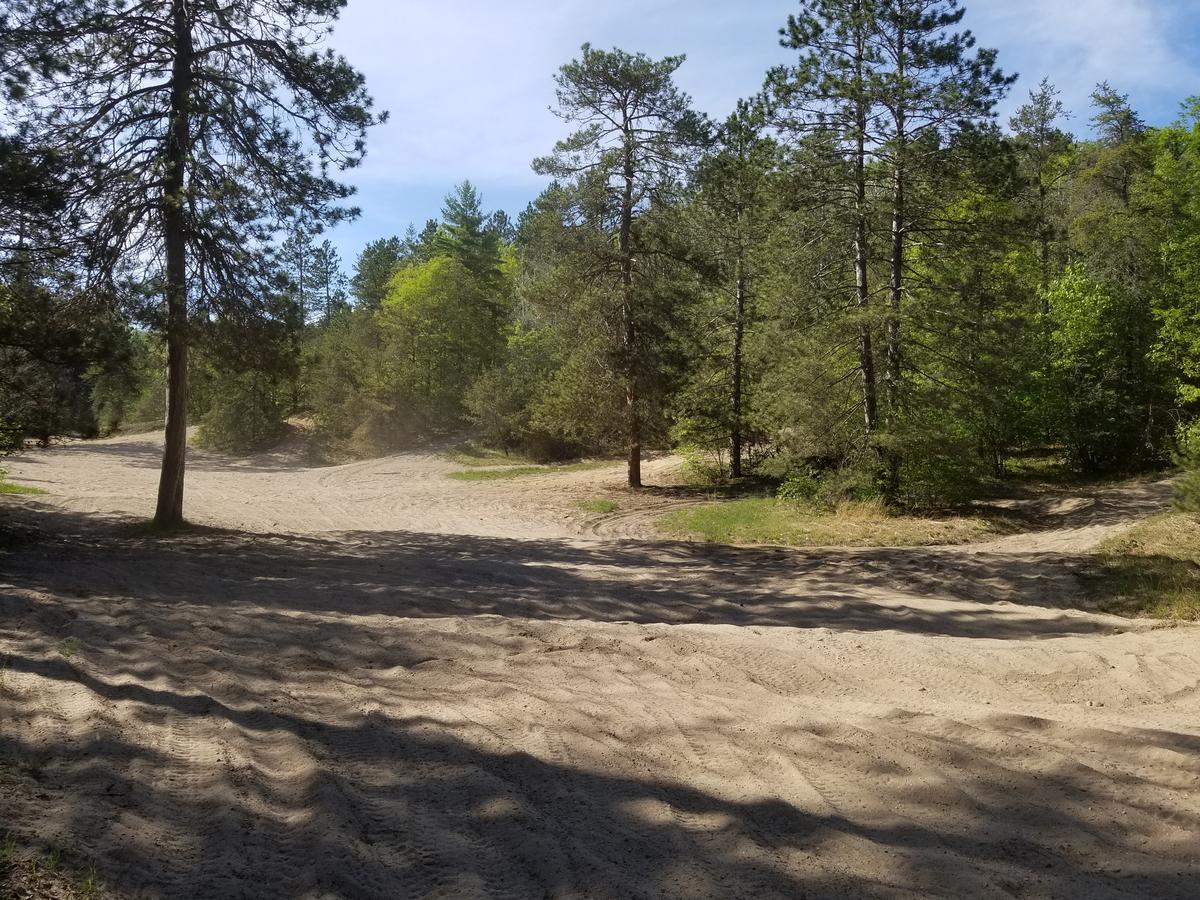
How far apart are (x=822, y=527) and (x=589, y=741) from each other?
1304 centimetres

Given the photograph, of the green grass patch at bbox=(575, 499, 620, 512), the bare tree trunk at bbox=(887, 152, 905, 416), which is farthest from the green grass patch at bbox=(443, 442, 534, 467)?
the bare tree trunk at bbox=(887, 152, 905, 416)

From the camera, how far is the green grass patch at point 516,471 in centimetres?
2969

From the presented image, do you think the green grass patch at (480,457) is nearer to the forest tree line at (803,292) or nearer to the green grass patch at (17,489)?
the forest tree line at (803,292)

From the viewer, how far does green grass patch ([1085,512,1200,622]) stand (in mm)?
10469

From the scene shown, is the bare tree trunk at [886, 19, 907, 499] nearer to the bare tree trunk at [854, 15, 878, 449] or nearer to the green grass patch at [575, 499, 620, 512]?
the bare tree trunk at [854, 15, 878, 449]

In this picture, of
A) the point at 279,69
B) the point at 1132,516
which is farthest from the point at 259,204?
the point at 1132,516

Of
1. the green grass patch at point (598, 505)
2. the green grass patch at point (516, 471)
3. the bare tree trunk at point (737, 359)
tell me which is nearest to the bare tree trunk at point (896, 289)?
the bare tree trunk at point (737, 359)

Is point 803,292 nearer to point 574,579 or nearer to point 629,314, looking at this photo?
point 629,314

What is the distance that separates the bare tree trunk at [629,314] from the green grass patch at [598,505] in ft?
10.7

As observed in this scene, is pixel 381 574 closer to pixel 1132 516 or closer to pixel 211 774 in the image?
Answer: pixel 211 774

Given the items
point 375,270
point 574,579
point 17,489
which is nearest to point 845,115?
point 574,579

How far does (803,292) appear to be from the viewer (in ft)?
63.0

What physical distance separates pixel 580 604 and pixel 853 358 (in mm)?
11549

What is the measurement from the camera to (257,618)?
8.03 meters
